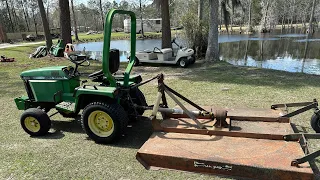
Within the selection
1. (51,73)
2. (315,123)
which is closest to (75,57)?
(51,73)

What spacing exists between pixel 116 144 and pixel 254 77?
6.24 meters

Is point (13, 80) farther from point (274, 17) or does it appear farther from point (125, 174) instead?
point (274, 17)

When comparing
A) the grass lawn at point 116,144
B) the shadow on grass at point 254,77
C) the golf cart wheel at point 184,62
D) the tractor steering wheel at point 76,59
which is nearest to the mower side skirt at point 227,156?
the grass lawn at point 116,144

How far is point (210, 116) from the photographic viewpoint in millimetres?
3988

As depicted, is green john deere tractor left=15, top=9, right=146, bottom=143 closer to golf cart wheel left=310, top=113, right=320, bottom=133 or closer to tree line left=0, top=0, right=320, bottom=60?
golf cart wheel left=310, top=113, right=320, bottom=133

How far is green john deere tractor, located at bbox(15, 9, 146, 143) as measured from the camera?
4.02m

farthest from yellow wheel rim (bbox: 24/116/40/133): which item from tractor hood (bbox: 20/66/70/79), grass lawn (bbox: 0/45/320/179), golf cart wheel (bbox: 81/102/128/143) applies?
golf cart wheel (bbox: 81/102/128/143)

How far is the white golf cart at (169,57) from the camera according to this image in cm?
1207

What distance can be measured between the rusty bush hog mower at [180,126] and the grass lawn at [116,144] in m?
0.23

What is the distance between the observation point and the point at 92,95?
4254 mm

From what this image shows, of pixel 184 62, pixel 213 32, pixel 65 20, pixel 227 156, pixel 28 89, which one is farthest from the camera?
pixel 65 20

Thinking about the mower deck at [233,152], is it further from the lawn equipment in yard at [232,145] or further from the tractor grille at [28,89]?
the tractor grille at [28,89]

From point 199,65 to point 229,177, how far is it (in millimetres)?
9685

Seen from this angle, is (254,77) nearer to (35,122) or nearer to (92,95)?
(92,95)
